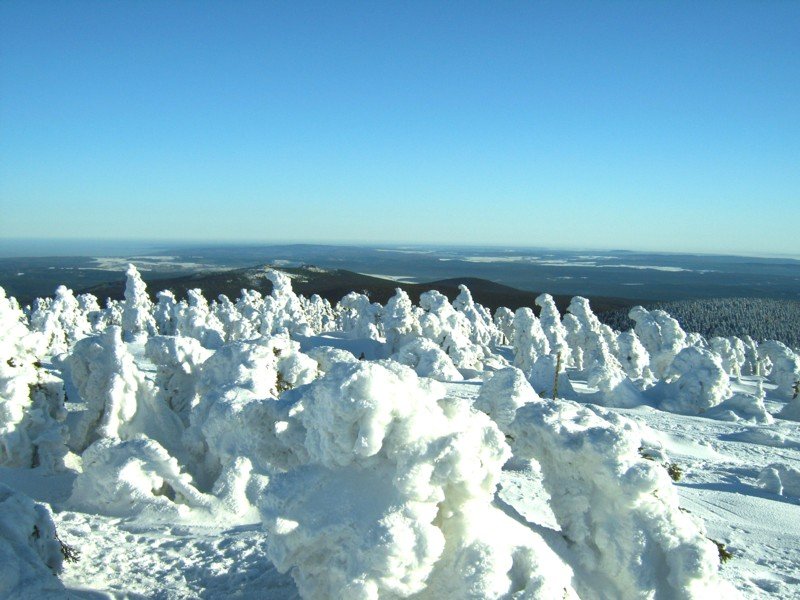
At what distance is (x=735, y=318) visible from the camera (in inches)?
3967

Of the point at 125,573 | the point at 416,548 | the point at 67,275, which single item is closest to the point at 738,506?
the point at 416,548

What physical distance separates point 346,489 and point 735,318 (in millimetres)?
113009

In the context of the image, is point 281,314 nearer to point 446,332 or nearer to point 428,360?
point 446,332

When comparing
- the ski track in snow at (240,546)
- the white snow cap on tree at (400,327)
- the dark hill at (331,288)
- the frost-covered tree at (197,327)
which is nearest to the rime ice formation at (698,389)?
the ski track in snow at (240,546)

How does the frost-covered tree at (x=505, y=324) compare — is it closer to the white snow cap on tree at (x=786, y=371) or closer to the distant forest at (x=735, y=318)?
the distant forest at (x=735, y=318)

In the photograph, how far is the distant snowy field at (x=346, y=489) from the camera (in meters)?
6.08

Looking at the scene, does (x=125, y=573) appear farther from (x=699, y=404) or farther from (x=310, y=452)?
(x=699, y=404)

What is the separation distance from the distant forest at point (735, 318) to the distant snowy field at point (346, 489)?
78313 mm

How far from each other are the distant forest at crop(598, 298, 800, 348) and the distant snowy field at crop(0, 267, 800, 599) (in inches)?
3083

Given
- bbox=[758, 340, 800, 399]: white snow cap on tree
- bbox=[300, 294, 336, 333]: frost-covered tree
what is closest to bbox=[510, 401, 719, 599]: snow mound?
bbox=[758, 340, 800, 399]: white snow cap on tree

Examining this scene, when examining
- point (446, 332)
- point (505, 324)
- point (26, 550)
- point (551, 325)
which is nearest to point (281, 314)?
point (446, 332)

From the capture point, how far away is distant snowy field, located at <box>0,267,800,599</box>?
608 centimetres

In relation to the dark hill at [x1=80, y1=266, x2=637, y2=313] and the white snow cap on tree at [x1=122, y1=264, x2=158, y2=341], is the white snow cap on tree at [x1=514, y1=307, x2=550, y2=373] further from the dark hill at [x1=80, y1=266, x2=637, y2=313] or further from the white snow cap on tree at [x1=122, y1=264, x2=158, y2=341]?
the dark hill at [x1=80, y1=266, x2=637, y2=313]

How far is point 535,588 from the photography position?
19.0ft
